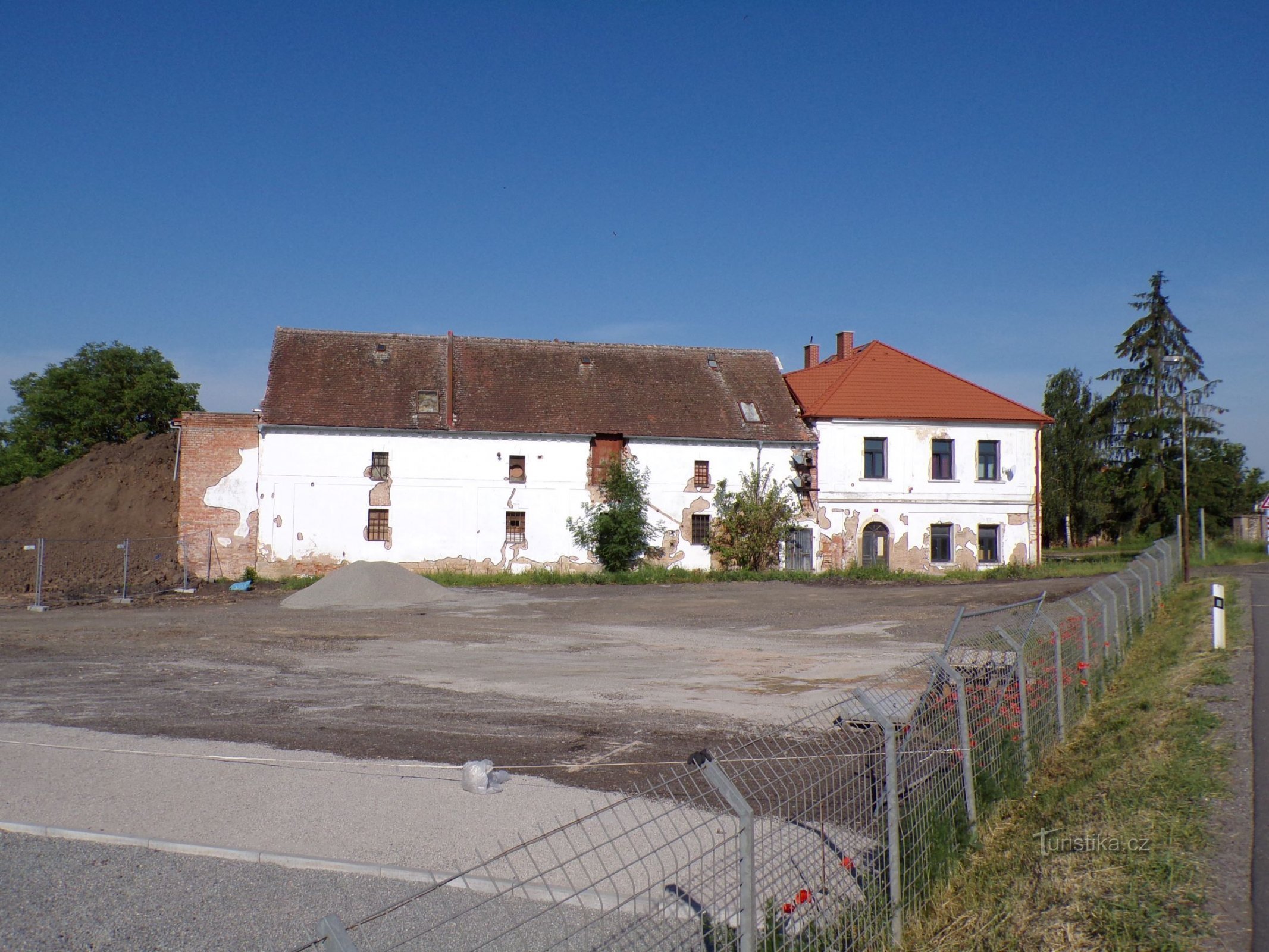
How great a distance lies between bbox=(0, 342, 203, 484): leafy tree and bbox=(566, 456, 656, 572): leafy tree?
27340 mm

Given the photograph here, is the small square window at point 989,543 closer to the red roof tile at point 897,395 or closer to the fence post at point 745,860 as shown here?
the red roof tile at point 897,395

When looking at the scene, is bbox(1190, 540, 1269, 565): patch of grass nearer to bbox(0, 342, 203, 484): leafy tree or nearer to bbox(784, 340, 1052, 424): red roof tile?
bbox(784, 340, 1052, 424): red roof tile

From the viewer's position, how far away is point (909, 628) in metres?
20.1

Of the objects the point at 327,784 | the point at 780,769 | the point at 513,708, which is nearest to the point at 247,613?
the point at 513,708

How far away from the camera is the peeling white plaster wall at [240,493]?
34.0 metres

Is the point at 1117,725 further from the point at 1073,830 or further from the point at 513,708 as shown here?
the point at 513,708

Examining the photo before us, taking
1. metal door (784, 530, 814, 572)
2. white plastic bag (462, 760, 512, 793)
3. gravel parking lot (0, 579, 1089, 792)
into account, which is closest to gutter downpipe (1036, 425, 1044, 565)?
metal door (784, 530, 814, 572)

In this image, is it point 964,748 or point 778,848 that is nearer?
point 964,748

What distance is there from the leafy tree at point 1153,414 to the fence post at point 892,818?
148ft

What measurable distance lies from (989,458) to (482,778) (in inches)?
1416

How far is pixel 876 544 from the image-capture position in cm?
3856

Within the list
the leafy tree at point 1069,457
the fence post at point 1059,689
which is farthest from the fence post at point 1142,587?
the leafy tree at point 1069,457

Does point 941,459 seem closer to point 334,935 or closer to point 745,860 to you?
point 745,860

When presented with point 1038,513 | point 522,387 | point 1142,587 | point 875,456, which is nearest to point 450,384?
point 522,387
